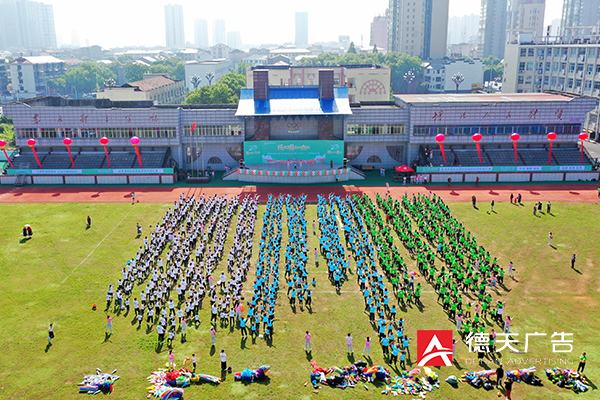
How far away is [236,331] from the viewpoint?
Result: 31188 millimetres

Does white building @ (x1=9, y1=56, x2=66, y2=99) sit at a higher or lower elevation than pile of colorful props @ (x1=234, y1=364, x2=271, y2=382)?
higher

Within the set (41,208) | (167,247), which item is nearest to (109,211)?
(41,208)

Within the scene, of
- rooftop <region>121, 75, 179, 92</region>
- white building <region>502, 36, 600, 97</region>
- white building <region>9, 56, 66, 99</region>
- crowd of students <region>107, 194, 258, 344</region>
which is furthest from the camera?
white building <region>9, 56, 66, 99</region>

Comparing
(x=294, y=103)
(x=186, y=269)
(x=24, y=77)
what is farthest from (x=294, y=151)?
(x=24, y=77)

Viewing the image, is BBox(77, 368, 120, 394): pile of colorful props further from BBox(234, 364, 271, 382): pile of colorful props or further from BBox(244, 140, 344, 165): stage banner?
BBox(244, 140, 344, 165): stage banner

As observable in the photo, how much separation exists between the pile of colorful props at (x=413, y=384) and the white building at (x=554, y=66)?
85851 mm

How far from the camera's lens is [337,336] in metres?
30.7

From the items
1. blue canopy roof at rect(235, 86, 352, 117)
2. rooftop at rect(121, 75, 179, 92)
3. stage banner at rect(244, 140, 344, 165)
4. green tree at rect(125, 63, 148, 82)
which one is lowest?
stage banner at rect(244, 140, 344, 165)

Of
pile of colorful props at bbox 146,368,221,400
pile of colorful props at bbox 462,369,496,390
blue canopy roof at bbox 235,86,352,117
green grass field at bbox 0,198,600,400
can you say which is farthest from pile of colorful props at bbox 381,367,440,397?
blue canopy roof at bbox 235,86,352,117

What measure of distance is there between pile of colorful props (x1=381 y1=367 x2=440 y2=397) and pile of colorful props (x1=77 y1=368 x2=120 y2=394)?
13628mm

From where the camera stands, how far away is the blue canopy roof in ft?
222

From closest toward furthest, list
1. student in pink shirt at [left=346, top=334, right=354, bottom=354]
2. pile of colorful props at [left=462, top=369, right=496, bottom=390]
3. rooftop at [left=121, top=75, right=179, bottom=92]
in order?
1. pile of colorful props at [left=462, top=369, right=496, bottom=390]
2. student in pink shirt at [left=346, top=334, right=354, bottom=354]
3. rooftop at [left=121, top=75, right=179, bottom=92]

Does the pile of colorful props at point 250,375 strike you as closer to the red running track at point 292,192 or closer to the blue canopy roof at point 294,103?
the red running track at point 292,192

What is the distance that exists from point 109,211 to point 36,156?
70.3ft
